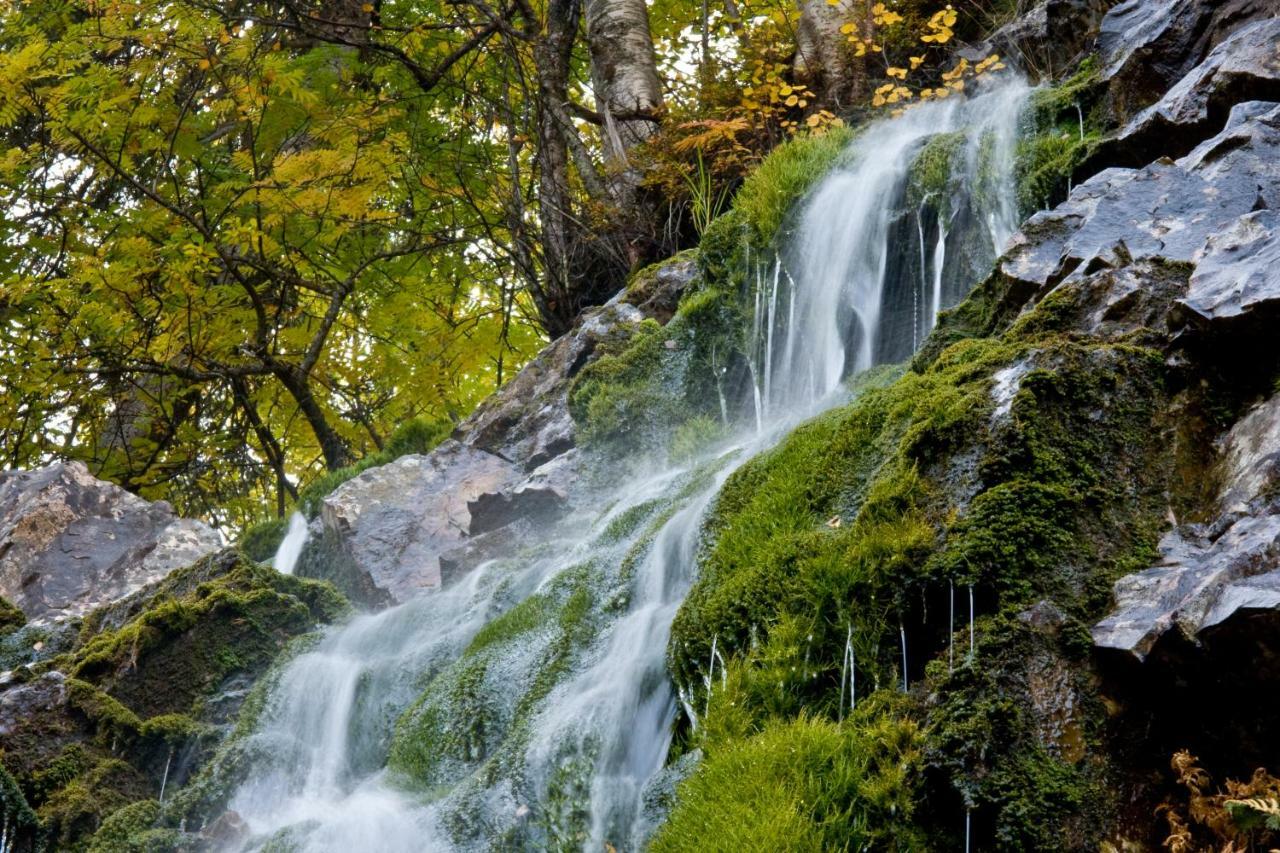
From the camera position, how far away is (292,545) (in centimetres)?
1018

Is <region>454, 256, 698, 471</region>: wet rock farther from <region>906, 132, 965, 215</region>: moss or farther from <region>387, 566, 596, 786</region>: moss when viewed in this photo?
<region>387, 566, 596, 786</region>: moss

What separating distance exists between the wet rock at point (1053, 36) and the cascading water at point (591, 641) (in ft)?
0.88

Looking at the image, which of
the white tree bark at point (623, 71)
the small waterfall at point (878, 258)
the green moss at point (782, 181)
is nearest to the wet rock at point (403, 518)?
the small waterfall at point (878, 258)

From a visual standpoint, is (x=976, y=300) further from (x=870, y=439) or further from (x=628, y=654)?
(x=628, y=654)

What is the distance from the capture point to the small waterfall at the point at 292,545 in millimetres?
9930

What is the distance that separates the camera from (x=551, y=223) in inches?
414

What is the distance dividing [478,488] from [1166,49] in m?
5.75

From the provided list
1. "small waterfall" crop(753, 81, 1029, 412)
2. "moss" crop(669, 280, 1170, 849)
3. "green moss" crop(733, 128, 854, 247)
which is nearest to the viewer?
"moss" crop(669, 280, 1170, 849)

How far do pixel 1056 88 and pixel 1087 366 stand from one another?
13.7 ft

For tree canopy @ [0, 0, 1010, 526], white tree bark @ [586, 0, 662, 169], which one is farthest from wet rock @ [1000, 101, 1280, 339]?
white tree bark @ [586, 0, 662, 169]

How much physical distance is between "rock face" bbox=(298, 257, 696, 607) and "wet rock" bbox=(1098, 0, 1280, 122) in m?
3.50

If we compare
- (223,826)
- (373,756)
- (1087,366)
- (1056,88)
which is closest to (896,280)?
(1056,88)

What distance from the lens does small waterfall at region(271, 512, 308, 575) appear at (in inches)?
391

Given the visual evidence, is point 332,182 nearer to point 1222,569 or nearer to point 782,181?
point 782,181
